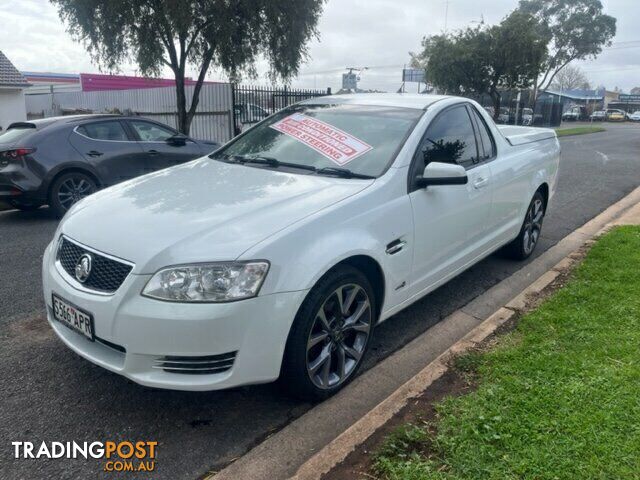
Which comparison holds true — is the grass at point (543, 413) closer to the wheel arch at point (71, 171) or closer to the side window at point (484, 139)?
the side window at point (484, 139)

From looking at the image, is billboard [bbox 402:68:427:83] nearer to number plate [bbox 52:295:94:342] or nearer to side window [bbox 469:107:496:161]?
side window [bbox 469:107:496:161]

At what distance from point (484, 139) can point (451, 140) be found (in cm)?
69

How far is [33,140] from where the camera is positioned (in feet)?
22.7

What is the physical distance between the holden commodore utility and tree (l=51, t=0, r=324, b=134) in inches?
379

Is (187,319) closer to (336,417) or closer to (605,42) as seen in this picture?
(336,417)

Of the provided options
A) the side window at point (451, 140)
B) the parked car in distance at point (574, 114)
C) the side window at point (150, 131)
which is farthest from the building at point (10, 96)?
the parked car in distance at point (574, 114)

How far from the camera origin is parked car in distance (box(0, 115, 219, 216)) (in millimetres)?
6824

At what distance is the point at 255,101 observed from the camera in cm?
1675

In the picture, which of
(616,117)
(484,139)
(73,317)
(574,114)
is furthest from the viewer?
(616,117)

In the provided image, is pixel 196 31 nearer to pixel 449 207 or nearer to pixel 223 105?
pixel 223 105

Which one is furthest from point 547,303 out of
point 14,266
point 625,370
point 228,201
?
point 14,266

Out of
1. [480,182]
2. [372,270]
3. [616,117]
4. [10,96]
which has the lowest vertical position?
[372,270]

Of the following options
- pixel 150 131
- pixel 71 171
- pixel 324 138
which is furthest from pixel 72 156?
pixel 324 138

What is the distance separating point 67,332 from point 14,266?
111 inches
